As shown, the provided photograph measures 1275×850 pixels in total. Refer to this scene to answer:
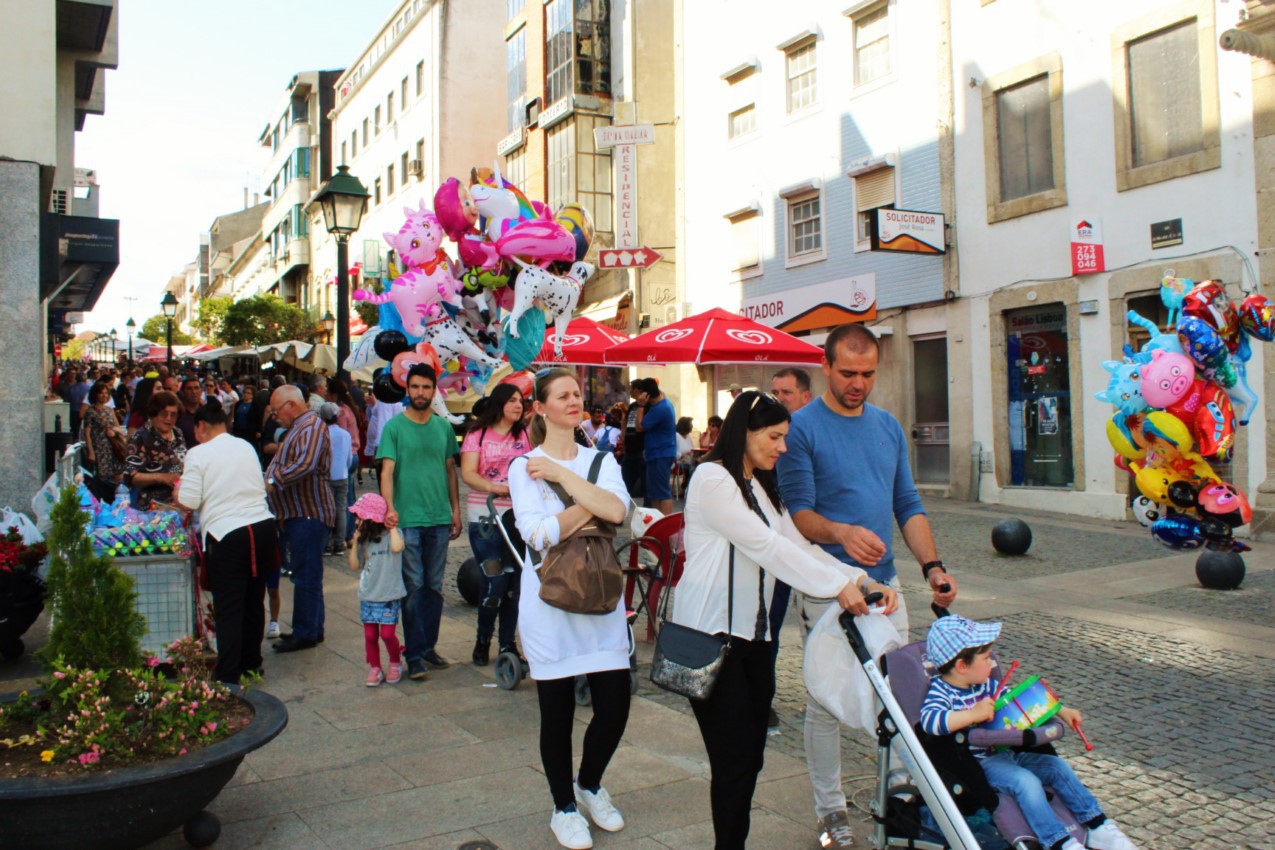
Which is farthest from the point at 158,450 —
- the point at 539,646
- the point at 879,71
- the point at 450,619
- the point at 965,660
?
the point at 879,71

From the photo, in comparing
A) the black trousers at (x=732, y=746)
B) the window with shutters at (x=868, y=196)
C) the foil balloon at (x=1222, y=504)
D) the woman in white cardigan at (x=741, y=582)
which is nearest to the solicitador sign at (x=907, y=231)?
the window with shutters at (x=868, y=196)

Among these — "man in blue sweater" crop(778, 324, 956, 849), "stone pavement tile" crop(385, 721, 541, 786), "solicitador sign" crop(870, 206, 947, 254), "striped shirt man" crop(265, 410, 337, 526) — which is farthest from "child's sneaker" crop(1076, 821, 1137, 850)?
"solicitador sign" crop(870, 206, 947, 254)

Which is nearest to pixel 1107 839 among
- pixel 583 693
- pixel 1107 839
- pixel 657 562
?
pixel 1107 839

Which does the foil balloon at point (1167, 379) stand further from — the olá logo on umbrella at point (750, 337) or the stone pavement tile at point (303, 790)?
the stone pavement tile at point (303, 790)

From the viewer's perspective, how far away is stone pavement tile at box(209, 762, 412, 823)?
4414 mm

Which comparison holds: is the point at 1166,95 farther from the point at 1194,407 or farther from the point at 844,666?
the point at 844,666

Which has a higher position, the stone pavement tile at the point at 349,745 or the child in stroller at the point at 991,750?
the child in stroller at the point at 991,750

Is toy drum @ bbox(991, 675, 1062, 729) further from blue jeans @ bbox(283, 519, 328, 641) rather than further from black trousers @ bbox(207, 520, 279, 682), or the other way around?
blue jeans @ bbox(283, 519, 328, 641)

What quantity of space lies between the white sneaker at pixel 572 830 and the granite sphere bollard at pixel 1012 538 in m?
8.17

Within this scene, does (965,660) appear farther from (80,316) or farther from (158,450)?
(80,316)

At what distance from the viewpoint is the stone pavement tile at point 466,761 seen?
15.7 feet

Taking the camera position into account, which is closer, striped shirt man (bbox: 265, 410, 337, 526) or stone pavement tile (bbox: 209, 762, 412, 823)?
stone pavement tile (bbox: 209, 762, 412, 823)

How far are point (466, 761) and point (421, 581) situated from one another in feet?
5.99

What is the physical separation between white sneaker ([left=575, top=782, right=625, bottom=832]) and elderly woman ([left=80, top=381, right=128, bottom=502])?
22.1ft
